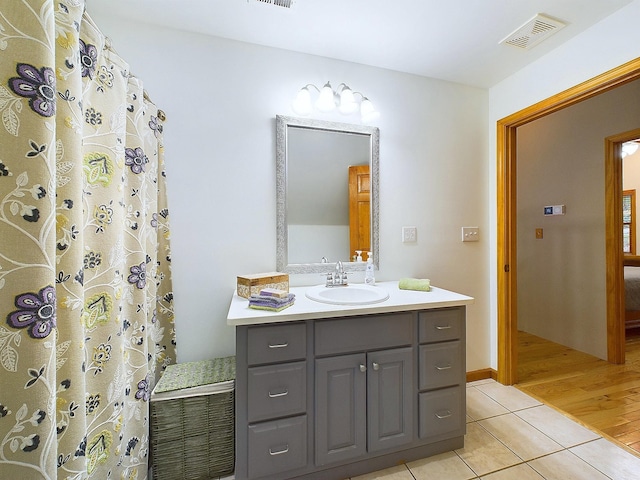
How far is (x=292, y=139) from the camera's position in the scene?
182 cm

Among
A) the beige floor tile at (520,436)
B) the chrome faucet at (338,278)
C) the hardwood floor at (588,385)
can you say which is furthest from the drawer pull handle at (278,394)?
the hardwood floor at (588,385)

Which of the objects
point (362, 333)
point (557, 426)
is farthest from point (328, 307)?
point (557, 426)

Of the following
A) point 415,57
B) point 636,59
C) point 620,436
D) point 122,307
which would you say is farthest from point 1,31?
point 620,436

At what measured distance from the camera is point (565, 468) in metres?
1.41

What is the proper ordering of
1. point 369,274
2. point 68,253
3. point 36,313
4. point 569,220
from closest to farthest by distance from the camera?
point 36,313, point 68,253, point 369,274, point 569,220

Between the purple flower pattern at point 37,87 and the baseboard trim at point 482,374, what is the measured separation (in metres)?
2.77

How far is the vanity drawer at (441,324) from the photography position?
1.46m

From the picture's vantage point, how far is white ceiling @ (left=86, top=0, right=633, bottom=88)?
4.78 feet

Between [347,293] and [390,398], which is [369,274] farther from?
[390,398]

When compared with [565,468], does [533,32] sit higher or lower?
higher

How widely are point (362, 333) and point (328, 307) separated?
0.21 m

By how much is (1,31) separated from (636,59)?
2.46m

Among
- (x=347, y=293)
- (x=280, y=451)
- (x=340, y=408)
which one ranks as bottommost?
(x=280, y=451)

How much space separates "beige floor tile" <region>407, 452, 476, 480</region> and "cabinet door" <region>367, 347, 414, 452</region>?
15cm
